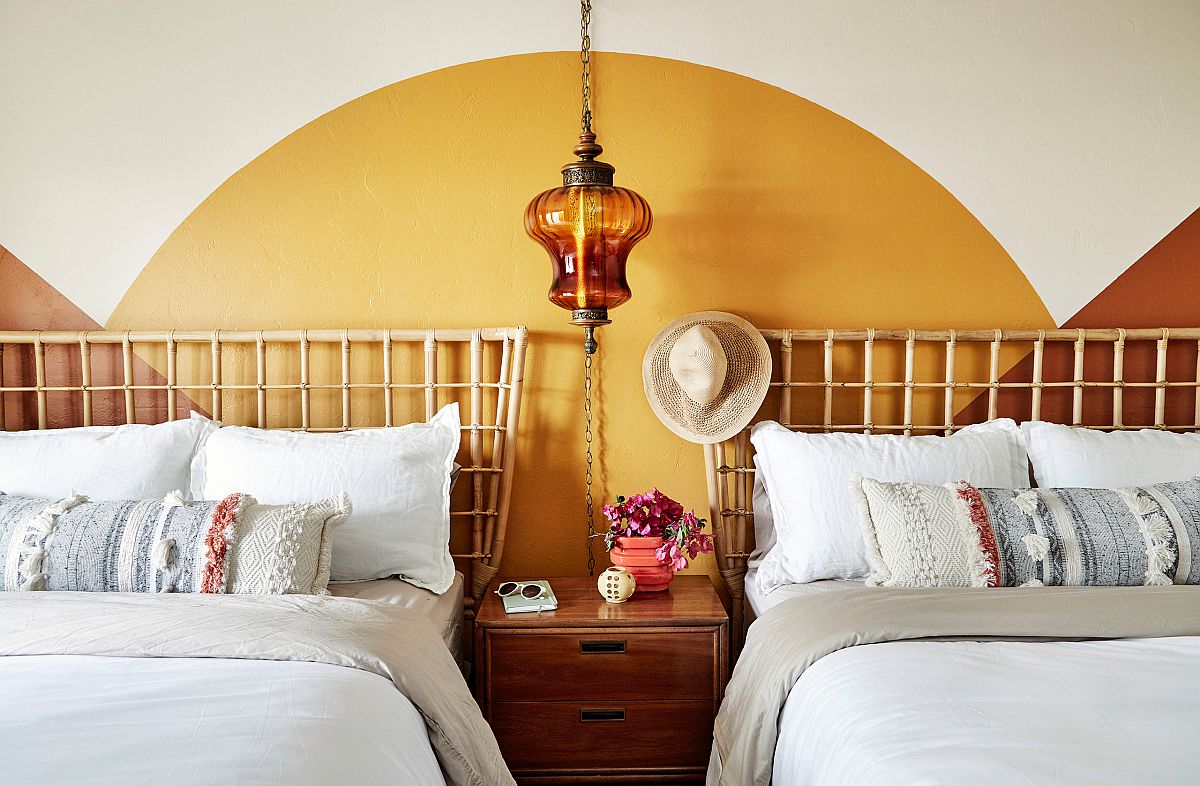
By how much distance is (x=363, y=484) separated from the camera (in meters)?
2.26

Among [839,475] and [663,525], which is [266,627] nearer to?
[663,525]

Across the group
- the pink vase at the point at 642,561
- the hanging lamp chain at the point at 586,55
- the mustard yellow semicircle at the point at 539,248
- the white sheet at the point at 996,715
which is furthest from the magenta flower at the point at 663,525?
the hanging lamp chain at the point at 586,55

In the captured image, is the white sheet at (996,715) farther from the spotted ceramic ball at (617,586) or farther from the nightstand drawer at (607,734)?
the spotted ceramic ball at (617,586)

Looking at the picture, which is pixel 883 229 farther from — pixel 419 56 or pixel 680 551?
pixel 419 56

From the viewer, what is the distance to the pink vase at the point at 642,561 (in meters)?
2.35

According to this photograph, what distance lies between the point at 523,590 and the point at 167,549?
900 mm

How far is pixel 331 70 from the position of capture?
2.56 meters

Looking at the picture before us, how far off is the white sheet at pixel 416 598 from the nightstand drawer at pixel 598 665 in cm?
13

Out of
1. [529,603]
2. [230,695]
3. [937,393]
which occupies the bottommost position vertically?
[529,603]

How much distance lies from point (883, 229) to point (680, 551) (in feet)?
3.80

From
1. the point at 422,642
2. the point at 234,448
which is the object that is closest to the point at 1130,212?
the point at 422,642

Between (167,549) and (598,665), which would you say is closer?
(167,549)

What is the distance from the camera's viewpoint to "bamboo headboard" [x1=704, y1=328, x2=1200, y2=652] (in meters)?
2.57

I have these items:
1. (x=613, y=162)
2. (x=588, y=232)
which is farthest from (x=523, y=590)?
(x=613, y=162)
